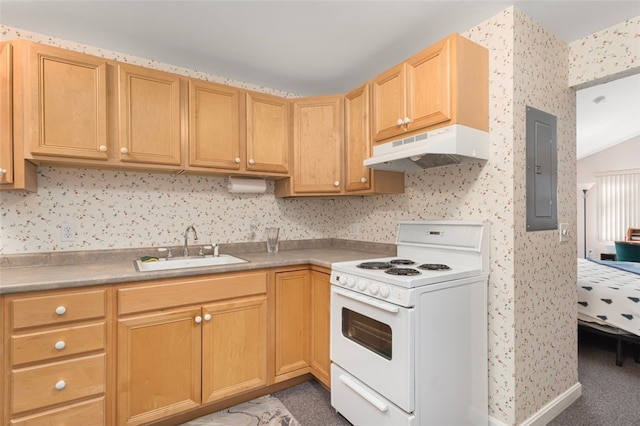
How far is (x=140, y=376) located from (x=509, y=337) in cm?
207

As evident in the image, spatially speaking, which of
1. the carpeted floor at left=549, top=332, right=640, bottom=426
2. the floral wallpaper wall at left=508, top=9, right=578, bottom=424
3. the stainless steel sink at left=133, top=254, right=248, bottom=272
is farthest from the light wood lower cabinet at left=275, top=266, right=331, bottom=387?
the carpeted floor at left=549, top=332, right=640, bottom=426

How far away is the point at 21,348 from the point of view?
4.68 ft

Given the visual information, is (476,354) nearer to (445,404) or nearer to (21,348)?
(445,404)

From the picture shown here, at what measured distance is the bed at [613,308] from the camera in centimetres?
253

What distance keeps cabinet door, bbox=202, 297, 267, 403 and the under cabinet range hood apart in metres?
1.29

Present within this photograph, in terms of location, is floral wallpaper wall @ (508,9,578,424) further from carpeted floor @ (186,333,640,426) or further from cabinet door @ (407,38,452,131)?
cabinet door @ (407,38,452,131)

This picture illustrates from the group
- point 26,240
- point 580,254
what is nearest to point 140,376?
point 26,240

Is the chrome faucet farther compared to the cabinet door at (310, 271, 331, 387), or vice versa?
the chrome faucet

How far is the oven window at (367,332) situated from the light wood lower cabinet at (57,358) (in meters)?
1.31

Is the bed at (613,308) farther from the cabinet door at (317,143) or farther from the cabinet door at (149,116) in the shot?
the cabinet door at (149,116)

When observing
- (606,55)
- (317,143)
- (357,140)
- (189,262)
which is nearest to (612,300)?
(606,55)

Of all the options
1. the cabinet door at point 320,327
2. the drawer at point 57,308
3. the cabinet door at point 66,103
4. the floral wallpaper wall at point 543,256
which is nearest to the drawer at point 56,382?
the drawer at point 57,308

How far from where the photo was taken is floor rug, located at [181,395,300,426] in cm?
185

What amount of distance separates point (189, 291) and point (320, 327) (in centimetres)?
93
